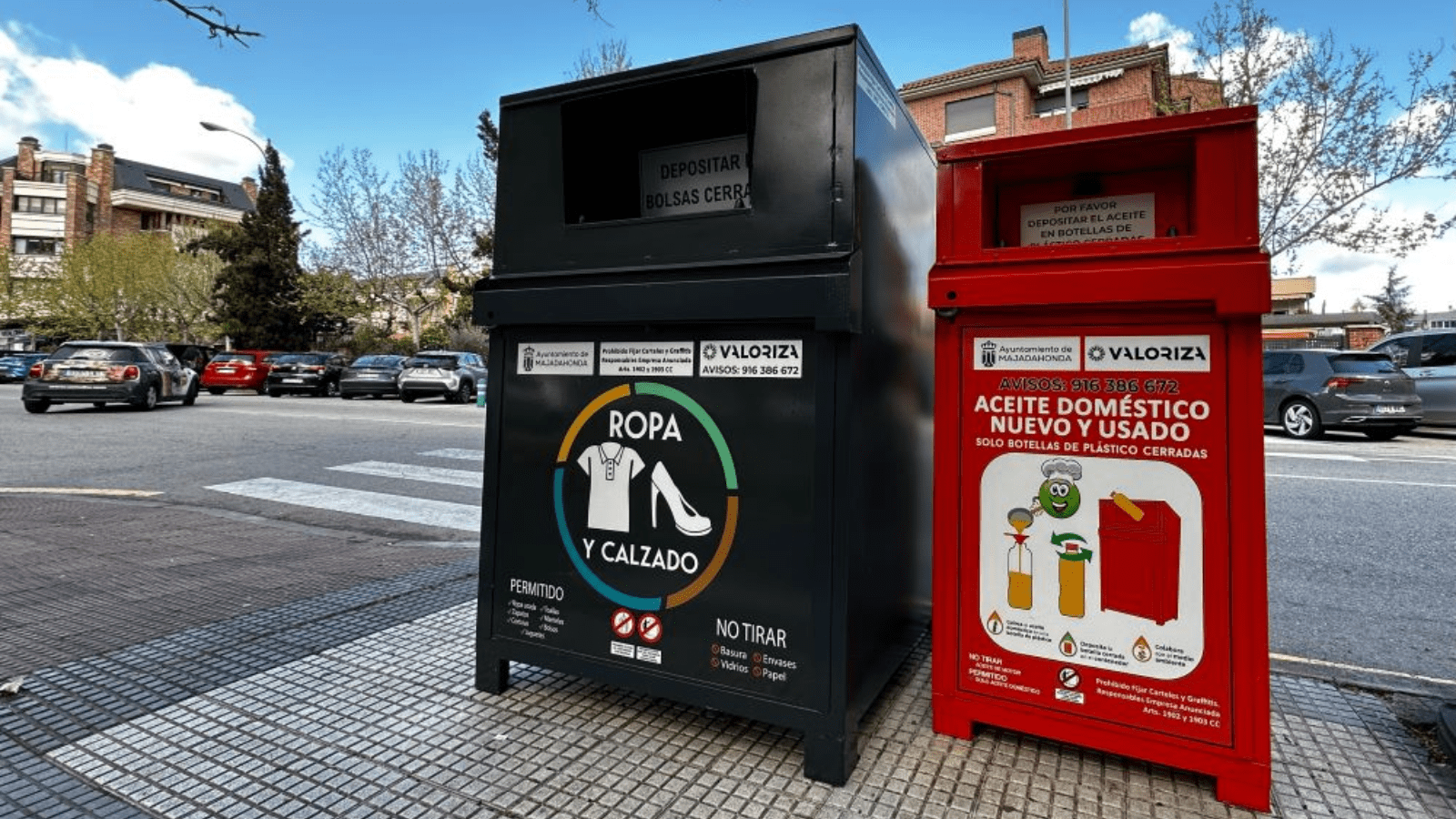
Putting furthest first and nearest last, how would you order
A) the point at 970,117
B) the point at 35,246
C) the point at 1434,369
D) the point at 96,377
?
the point at 35,246, the point at 970,117, the point at 96,377, the point at 1434,369

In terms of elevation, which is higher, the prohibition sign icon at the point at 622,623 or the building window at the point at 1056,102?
the building window at the point at 1056,102

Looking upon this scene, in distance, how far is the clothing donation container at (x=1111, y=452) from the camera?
1923 mm

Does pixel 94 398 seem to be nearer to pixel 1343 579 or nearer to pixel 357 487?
pixel 357 487

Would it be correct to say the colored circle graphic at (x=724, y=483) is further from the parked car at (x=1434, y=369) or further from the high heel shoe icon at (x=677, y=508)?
the parked car at (x=1434, y=369)

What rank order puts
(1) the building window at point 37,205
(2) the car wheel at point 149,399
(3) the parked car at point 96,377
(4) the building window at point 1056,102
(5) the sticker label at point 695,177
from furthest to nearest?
(1) the building window at point 37,205
(4) the building window at point 1056,102
(2) the car wheel at point 149,399
(3) the parked car at point 96,377
(5) the sticker label at point 695,177

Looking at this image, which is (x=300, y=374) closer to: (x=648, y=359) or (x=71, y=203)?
(x=648, y=359)

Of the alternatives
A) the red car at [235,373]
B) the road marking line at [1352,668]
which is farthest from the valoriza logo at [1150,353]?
the red car at [235,373]

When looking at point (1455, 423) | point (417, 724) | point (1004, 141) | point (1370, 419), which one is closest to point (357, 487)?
point (417, 724)

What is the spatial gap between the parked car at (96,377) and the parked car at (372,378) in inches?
248

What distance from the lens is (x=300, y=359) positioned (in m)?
25.0

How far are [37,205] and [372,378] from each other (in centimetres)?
6084

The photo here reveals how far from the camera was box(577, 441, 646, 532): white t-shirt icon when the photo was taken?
2.35 meters

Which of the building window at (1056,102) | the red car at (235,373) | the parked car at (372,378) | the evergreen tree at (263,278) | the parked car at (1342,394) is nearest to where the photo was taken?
the parked car at (1342,394)

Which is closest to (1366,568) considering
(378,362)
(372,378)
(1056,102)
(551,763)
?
(551,763)
